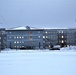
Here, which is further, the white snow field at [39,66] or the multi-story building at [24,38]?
the multi-story building at [24,38]

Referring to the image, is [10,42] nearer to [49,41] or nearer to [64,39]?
[49,41]

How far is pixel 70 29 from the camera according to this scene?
113m

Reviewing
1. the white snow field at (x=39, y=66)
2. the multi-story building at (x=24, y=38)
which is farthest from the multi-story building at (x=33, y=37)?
the white snow field at (x=39, y=66)

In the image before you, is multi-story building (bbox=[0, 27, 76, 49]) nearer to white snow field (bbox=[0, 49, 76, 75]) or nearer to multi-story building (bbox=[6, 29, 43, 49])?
multi-story building (bbox=[6, 29, 43, 49])

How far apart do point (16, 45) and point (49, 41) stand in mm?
17708

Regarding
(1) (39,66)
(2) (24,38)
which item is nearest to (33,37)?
(2) (24,38)

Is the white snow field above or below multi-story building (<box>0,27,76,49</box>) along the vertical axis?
below

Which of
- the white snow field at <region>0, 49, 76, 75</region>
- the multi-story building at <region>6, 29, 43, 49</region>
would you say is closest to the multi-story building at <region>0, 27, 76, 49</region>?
the multi-story building at <region>6, 29, 43, 49</region>

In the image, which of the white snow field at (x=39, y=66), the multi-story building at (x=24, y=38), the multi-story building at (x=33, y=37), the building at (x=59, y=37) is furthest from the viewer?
the building at (x=59, y=37)

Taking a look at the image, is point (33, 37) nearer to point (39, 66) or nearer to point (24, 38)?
point (24, 38)

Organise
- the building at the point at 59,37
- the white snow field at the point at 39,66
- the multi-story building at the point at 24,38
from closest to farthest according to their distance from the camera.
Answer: the white snow field at the point at 39,66
the multi-story building at the point at 24,38
the building at the point at 59,37

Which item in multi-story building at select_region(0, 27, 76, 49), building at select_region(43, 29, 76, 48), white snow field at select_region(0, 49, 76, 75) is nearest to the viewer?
white snow field at select_region(0, 49, 76, 75)

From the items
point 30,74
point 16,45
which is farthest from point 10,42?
point 30,74

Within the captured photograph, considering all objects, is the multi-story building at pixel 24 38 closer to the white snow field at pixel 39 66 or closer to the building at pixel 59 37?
the building at pixel 59 37
